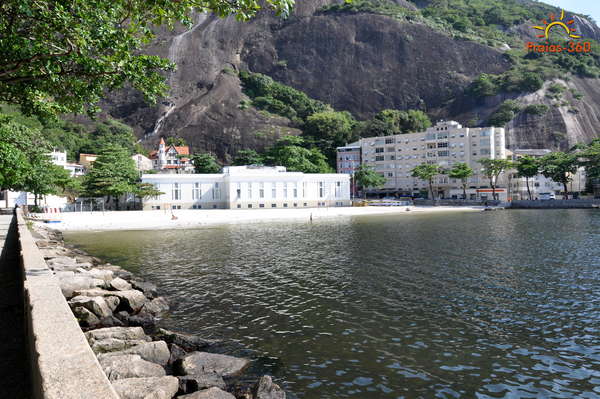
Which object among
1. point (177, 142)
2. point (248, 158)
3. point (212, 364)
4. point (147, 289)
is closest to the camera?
point (212, 364)

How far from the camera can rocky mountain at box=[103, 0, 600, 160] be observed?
133625mm

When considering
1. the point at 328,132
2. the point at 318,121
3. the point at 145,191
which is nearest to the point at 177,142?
the point at 318,121

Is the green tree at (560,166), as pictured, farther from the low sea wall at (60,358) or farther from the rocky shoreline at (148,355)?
the low sea wall at (60,358)

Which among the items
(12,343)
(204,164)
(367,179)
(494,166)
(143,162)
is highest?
(143,162)

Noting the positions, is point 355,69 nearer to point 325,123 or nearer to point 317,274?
point 325,123

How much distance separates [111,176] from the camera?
63.8 m

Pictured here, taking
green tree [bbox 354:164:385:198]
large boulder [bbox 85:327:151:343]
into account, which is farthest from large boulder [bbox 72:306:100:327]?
green tree [bbox 354:164:385:198]

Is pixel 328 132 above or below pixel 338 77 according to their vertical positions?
below

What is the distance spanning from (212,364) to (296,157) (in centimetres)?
10172

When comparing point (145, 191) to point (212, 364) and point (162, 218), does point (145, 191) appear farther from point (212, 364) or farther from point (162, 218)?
point (212, 364)

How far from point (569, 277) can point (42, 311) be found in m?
19.1

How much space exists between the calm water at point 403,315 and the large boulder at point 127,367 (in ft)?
8.43

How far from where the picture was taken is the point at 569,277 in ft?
56.3

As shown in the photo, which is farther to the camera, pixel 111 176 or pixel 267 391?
pixel 111 176
